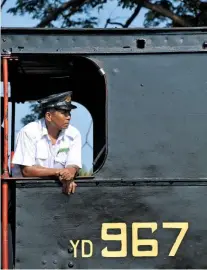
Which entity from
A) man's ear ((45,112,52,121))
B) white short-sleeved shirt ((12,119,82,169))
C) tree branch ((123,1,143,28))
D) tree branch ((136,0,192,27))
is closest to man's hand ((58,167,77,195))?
white short-sleeved shirt ((12,119,82,169))

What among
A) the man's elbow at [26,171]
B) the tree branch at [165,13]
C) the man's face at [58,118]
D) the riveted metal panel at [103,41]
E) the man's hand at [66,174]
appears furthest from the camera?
the tree branch at [165,13]

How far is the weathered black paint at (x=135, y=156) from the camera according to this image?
16.9ft

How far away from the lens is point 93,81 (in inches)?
262

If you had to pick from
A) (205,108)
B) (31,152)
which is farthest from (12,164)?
(205,108)

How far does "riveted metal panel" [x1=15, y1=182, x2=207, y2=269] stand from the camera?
513cm

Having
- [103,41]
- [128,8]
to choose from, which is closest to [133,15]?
[128,8]

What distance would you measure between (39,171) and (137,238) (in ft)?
2.84

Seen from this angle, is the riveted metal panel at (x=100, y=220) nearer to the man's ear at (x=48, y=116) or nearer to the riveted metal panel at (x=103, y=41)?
the man's ear at (x=48, y=116)

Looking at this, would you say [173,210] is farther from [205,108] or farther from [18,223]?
[18,223]

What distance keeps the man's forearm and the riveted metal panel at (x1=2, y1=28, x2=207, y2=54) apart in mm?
876

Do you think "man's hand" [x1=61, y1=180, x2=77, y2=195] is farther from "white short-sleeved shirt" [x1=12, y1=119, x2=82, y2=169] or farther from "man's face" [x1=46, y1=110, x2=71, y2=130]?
"man's face" [x1=46, y1=110, x2=71, y2=130]

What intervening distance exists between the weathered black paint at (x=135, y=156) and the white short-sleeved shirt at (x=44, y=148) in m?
0.22

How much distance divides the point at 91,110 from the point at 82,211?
6.25 feet

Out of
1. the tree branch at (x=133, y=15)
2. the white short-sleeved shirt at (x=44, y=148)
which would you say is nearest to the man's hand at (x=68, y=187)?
the white short-sleeved shirt at (x=44, y=148)
